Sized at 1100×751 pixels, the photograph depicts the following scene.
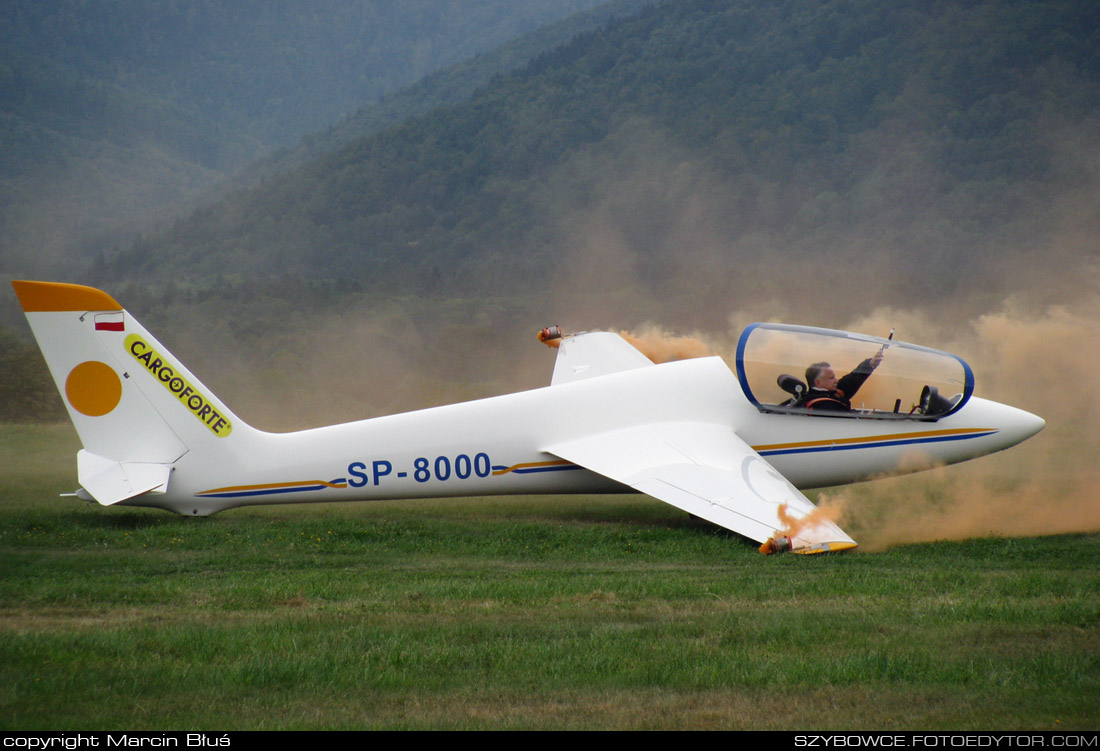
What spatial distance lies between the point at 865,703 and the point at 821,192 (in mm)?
82583

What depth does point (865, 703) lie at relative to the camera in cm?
652

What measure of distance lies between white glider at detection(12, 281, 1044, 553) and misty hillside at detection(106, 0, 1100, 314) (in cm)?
4628

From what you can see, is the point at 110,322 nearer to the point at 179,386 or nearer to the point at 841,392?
the point at 179,386

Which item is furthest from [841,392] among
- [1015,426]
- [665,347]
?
[665,347]

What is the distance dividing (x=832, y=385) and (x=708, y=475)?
8.94 feet

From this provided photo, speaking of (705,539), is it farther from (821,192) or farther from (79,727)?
(821,192)

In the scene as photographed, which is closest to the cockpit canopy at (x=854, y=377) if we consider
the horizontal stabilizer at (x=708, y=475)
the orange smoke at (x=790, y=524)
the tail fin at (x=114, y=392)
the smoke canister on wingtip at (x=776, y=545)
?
the horizontal stabilizer at (x=708, y=475)

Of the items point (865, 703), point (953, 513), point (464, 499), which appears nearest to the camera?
point (865, 703)

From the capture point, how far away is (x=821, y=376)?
1477cm

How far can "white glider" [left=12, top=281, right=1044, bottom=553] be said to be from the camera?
14266 millimetres

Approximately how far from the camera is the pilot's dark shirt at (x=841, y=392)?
14.8 metres

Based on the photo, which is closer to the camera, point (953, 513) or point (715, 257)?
point (953, 513)

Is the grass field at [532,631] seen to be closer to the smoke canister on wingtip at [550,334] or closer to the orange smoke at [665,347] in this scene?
the smoke canister on wingtip at [550,334]

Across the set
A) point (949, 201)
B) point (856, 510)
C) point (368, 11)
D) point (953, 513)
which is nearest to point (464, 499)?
point (856, 510)
